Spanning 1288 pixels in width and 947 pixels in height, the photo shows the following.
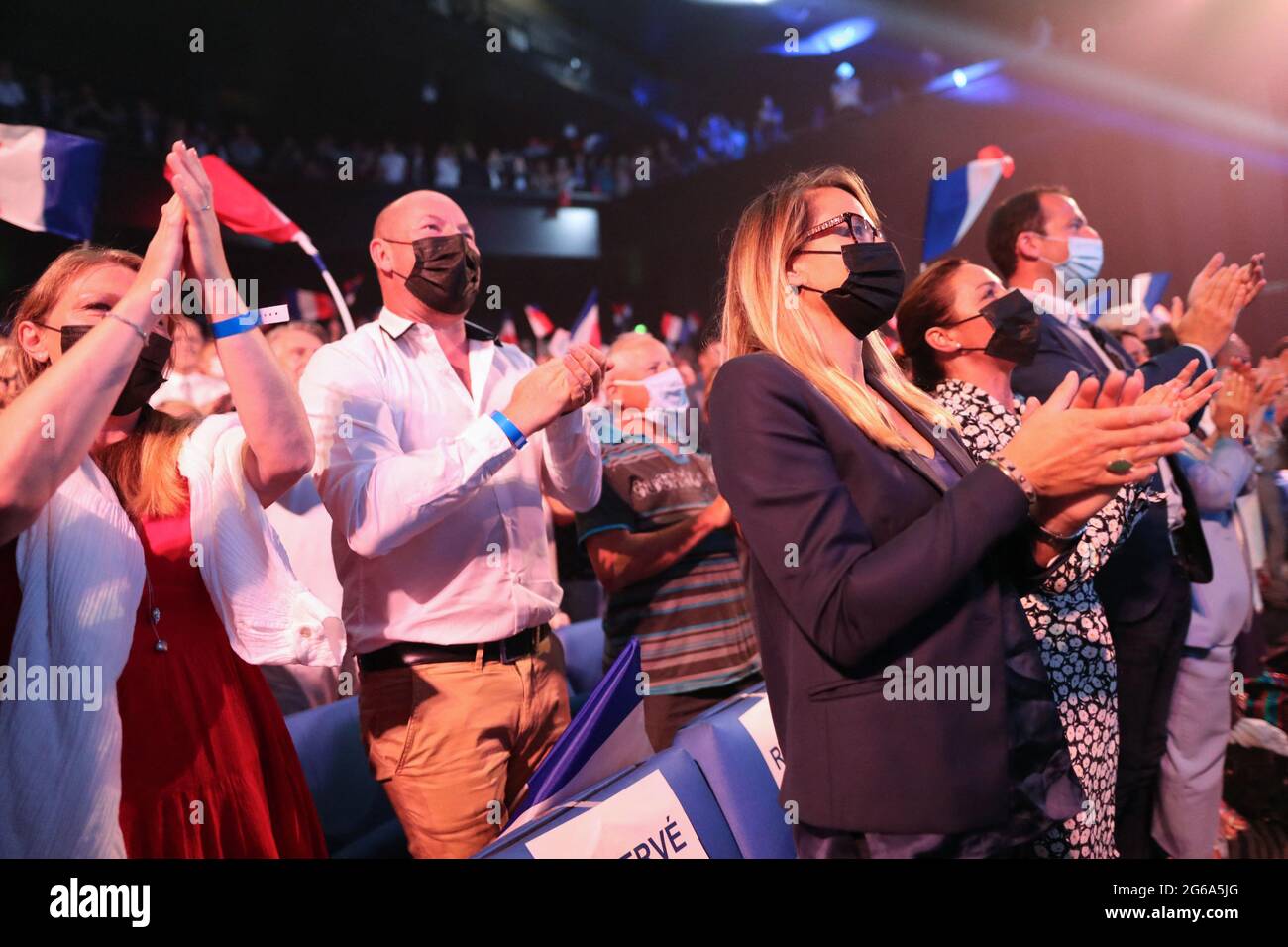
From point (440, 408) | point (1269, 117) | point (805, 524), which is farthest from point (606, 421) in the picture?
point (1269, 117)

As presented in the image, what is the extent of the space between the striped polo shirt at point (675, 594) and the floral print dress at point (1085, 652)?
0.99 meters

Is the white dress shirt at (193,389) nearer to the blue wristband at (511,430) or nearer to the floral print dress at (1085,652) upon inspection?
the blue wristband at (511,430)

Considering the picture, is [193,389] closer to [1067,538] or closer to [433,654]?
[433,654]

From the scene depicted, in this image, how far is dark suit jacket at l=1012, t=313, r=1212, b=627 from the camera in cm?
252

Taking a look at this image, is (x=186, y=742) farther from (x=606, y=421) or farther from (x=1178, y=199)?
(x=1178, y=199)

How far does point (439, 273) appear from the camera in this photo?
2.30 m

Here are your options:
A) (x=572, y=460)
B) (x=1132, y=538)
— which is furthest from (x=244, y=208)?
(x=1132, y=538)

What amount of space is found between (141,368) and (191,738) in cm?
58

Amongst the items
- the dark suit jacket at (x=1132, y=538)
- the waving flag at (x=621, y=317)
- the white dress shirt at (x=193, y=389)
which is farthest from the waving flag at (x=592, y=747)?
the waving flag at (x=621, y=317)

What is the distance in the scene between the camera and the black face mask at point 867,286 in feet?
4.95

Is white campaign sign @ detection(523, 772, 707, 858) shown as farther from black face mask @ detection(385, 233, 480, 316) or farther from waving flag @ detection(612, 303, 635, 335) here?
waving flag @ detection(612, 303, 635, 335)
